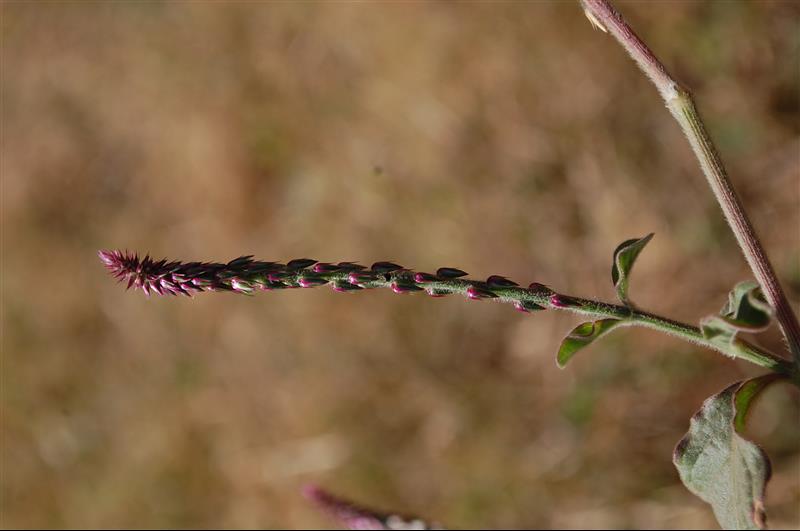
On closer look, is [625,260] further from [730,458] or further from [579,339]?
[730,458]

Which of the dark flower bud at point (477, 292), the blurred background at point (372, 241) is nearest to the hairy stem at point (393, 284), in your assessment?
the dark flower bud at point (477, 292)

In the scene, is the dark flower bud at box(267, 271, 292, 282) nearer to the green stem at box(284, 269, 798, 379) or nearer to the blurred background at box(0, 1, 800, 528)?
the green stem at box(284, 269, 798, 379)

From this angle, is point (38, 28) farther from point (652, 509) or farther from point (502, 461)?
point (652, 509)

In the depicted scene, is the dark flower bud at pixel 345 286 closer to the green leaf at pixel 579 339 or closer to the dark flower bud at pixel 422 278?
the dark flower bud at pixel 422 278

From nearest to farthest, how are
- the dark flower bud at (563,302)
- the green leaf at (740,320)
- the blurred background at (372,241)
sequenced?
the green leaf at (740,320)
the dark flower bud at (563,302)
the blurred background at (372,241)

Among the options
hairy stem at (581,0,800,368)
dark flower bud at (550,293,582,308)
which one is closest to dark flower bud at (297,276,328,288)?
dark flower bud at (550,293,582,308)

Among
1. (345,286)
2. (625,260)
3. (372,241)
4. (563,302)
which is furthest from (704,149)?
(372,241)

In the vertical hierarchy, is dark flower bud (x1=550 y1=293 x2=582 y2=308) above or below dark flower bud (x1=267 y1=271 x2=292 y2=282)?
below
